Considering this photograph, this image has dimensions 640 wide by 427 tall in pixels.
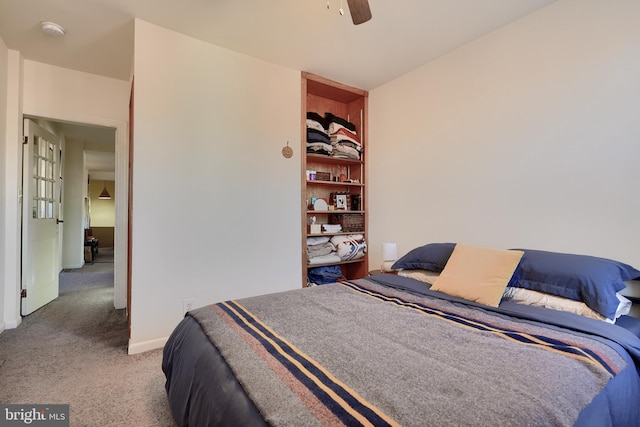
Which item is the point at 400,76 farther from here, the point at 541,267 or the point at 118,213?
the point at 118,213

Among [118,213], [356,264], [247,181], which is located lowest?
[356,264]

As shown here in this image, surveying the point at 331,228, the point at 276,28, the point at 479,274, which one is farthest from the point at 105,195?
the point at 479,274

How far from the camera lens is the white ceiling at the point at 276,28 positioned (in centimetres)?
209

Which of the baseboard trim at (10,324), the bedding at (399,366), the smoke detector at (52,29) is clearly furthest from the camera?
the baseboard trim at (10,324)

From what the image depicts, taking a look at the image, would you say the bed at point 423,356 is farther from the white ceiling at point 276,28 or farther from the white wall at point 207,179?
the white ceiling at point 276,28

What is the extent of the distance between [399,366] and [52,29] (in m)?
3.37

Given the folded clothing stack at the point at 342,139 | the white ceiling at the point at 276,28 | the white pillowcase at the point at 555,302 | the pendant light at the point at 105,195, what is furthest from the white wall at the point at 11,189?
the pendant light at the point at 105,195

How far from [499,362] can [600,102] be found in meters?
1.88

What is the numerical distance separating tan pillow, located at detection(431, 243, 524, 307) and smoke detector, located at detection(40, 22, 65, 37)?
3464 mm

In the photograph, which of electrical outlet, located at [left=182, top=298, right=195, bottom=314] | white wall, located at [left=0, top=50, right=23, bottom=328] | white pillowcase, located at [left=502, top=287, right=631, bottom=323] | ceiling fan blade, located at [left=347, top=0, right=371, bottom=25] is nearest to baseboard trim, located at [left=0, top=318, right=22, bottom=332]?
white wall, located at [left=0, top=50, right=23, bottom=328]

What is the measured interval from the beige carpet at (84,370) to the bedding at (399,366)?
1.33ft

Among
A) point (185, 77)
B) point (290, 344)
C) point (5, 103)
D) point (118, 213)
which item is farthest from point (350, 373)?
point (5, 103)

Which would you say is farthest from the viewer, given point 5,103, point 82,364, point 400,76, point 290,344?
point 400,76

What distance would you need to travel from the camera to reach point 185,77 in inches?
98.3
